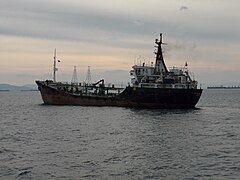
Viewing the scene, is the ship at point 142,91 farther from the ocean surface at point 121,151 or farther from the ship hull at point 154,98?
the ocean surface at point 121,151

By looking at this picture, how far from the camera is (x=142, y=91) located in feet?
233

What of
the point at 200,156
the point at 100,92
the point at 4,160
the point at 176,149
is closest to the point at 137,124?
the point at 176,149

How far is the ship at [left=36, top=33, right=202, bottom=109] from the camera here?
7106 cm

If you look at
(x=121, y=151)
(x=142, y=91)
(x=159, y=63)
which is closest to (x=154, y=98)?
(x=142, y=91)

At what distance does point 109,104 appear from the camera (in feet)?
256

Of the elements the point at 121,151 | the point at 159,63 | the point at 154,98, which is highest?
the point at 159,63

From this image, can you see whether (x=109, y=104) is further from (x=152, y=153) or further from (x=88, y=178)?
(x=88, y=178)

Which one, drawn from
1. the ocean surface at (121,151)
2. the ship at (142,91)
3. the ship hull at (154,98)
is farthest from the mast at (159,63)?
the ocean surface at (121,151)

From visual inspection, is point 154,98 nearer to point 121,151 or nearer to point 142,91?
Result: point 142,91

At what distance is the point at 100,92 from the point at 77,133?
3979 cm

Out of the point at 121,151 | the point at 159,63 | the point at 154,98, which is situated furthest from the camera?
the point at 159,63

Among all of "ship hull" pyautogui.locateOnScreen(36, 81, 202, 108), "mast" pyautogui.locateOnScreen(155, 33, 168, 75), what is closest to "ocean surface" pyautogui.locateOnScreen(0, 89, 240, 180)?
"ship hull" pyautogui.locateOnScreen(36, 81, 202, 108)

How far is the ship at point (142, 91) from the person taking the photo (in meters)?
71.1

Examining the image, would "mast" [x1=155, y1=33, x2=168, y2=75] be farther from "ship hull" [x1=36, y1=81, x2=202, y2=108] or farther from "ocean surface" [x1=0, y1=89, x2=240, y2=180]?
"ocean surface" [x1=0, y1=89, x2=240, y2=180]
